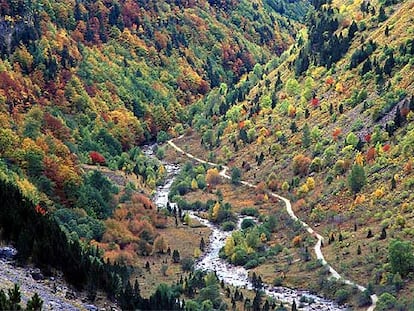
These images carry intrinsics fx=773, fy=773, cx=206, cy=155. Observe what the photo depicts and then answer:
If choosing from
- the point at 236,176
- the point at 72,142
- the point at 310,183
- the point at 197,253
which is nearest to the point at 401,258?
the point at 197,253

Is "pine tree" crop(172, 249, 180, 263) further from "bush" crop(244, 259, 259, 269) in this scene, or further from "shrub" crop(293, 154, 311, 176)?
"shrub" crop(293, 154, 311, 176)

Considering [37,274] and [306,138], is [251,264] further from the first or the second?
[37,274]

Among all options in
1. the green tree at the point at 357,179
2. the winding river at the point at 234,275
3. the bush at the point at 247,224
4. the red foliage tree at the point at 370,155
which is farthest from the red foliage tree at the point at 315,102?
the bush at the point at 247,224

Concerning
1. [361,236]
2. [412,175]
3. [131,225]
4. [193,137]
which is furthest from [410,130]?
[193,137]

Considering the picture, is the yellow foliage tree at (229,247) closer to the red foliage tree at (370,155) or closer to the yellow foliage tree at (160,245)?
the yellow foliage tree at (160,245)

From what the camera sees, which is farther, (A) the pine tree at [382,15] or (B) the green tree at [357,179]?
(A) the pine tree at [382,15]

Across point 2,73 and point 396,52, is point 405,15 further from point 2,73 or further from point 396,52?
point 2,73
